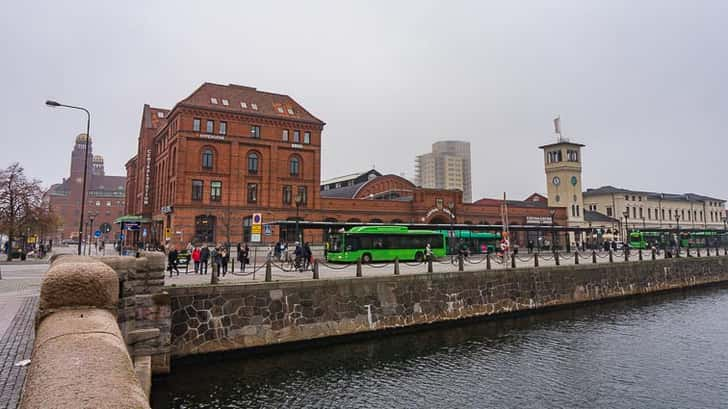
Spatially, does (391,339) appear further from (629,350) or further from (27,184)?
(27,184)

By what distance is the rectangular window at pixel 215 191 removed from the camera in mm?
48344

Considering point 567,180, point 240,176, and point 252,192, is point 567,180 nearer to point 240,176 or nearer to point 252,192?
point 252,192

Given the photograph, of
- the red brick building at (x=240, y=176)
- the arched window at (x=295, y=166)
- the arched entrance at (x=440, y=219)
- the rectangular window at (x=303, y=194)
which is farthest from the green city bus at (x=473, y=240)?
the arched window at (x=295, y=166)

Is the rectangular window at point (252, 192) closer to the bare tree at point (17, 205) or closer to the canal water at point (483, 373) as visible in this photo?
the bare tree at point (17, 205)

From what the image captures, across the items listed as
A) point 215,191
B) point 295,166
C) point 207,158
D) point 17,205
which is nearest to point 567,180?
point 295,166

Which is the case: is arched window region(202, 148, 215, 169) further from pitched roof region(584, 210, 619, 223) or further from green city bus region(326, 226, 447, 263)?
pitched roof region(584, 210, 619, 223)

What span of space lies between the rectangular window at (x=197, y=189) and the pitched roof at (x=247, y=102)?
8.40 m

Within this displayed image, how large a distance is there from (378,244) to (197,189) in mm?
25546

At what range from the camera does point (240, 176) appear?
164 ft

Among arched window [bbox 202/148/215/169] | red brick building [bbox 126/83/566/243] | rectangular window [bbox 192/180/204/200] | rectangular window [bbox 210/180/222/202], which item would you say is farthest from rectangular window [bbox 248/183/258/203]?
rectangular window [bbox 192/180/204/200]

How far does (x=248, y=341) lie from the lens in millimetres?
14328

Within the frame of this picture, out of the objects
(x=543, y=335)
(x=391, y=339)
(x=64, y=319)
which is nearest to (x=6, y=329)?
(x=64, y=319)

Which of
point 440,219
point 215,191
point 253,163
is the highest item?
point 253,163

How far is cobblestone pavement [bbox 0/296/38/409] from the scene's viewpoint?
20.9ft
